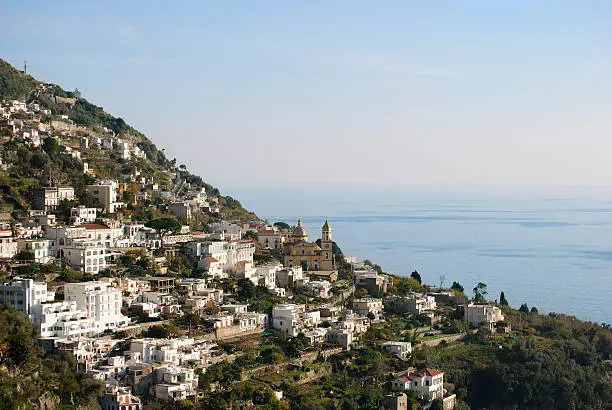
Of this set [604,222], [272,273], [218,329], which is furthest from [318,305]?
[604,222]

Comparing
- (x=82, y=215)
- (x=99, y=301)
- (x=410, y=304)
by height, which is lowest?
(x=410, y=304)

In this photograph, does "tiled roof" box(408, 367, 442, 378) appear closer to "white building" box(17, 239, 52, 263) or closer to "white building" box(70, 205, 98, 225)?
"white building" box(17, 239, 52, 263)

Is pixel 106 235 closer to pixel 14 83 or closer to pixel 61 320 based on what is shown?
pixel 61 320

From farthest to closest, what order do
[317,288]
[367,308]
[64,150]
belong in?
[64,150] → [317,288] → [367,308]

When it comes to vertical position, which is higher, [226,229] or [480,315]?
[226,229]

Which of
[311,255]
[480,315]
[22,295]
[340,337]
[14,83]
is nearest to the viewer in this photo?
[22,295]

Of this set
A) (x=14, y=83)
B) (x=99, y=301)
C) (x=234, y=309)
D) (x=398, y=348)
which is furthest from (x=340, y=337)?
(x=14, y=83)

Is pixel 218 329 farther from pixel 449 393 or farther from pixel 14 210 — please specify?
pixel 14 210
